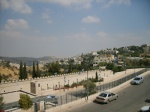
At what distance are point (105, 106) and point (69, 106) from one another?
354 centimetres

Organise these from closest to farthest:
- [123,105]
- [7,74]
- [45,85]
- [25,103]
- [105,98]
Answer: [25,103]
[123,105]
[105,98]
[45,85]
[7,74]

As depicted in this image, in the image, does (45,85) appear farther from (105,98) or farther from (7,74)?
(7,74)

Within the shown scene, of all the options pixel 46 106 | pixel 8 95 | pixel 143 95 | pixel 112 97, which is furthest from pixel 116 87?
pixel 8 95

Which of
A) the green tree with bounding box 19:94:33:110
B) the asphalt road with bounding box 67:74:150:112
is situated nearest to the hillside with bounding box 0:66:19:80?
the green tree with bounding box 19:94:33:110

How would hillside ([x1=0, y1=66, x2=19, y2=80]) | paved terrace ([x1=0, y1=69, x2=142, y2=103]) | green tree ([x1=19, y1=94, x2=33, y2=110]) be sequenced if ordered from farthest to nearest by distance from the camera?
hillside ([x1=0, y1=66, x2=19, y2=80])
paved terrace ([x1=0, y1=69, x2=142, y2=103])
green tree ([x1=19, y1=94, x2=33, y2=110])

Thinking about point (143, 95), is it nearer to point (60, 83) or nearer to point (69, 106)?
point (69, 106)

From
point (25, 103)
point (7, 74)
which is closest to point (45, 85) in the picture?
point (25, 103)

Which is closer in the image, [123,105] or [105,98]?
[123,105]

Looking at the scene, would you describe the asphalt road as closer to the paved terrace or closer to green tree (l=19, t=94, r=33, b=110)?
green tree (l=19, t=94, r=33, b=110)

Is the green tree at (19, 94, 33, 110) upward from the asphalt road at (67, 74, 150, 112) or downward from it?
upward

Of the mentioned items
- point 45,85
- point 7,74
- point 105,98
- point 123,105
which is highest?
point 105,98

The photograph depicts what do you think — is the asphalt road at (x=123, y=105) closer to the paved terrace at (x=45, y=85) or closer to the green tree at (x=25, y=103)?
the green tree at (x=25, y=103)

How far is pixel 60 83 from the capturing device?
171 feet

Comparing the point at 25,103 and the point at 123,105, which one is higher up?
the point at 25,103
